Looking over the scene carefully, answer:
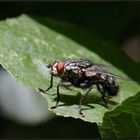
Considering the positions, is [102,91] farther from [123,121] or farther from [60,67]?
[123,121]

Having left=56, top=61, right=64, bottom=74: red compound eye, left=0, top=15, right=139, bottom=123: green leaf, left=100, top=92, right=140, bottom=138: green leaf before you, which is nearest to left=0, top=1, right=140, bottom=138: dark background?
left=0, top=15, right=139, bottom=123: green leaf

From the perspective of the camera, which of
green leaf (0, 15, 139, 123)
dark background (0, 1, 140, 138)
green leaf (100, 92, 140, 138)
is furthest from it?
dark background (0, 1, 140, 138)

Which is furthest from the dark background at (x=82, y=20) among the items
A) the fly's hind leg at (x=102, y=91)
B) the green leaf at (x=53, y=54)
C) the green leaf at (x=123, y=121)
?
the green leaf at (x=123, y=121)

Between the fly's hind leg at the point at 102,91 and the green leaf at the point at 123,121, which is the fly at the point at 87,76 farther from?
the green leaf at the point at 123,121

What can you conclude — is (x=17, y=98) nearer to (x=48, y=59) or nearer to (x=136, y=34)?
(x=136, y=34)

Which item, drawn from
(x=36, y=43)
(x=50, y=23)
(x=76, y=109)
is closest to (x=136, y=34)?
(x=50, y=23)

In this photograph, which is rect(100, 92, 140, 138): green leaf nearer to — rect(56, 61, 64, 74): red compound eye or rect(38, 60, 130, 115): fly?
rect(38, 60, 130, 115): fly
